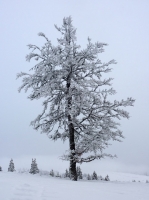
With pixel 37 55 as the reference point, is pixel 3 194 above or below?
below

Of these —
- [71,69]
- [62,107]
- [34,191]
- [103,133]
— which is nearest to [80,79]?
[71,69]

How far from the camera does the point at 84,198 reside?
5.64 metres

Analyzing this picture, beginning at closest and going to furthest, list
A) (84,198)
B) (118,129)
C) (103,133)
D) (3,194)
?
(3,194) → (84,198) → (103,133) → (118,129)

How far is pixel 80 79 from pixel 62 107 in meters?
2.46

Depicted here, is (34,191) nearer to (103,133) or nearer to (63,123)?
(103,133)

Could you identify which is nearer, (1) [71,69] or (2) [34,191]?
(2) [34,191]

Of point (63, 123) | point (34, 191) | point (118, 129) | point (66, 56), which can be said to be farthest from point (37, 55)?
point (34, 191)

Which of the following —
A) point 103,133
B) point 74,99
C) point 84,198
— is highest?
point 74,99

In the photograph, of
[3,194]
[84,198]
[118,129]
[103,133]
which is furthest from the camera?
[118,129]

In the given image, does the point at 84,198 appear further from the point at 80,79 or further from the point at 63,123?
the point at 80,79

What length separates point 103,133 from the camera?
11773 mm

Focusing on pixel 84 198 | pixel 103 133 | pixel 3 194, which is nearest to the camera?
pixel 3 194

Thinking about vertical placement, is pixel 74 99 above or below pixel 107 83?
below

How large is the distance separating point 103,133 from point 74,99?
2.61 meters
